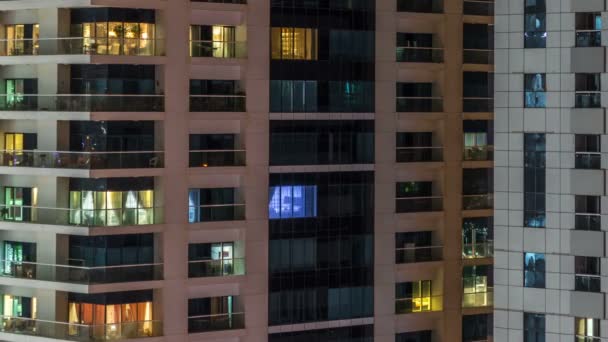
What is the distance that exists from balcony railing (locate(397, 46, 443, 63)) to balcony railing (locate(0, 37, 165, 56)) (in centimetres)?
1256

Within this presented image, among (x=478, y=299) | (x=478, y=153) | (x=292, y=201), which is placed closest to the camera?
(x=292, y=201)

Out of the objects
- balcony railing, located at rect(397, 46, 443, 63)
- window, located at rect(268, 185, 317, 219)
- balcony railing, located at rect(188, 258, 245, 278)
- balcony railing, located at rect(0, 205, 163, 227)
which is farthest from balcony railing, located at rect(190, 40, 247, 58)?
balcony railing, located at rect(188, 258, 245, 278)

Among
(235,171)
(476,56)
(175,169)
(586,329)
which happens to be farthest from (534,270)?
(175,169)

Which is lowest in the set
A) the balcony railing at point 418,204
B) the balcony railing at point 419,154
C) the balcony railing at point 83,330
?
the balcony railing at point 83,330

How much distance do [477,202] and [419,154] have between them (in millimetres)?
4152

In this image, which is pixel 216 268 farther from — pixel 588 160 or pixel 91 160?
pixel 588 160

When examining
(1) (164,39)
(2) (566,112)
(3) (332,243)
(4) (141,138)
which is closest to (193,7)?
(1) (164,39)

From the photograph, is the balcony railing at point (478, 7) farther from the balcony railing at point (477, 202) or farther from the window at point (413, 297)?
the window at point (413, 297)

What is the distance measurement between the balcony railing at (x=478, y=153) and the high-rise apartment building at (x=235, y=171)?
816 mm

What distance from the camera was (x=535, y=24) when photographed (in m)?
62.6

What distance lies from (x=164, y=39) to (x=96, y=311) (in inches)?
505

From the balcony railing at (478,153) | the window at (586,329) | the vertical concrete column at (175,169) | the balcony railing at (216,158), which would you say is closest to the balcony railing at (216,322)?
the vertical concrete column at (175,169)

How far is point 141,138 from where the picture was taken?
221 ft

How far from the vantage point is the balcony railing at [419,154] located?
72.9 metres
